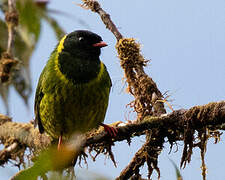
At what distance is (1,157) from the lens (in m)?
4.27

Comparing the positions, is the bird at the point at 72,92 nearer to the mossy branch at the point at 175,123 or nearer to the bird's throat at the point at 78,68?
the bird's throat at the point at 78,68

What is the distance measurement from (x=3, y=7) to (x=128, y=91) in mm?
1968

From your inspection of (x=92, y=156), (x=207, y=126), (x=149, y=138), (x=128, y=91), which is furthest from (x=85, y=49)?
(x=207, y=126)

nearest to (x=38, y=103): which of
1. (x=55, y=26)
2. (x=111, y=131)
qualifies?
(x=55, y=26)

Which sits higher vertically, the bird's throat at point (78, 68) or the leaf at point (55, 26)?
the leaf at point (55, 26)

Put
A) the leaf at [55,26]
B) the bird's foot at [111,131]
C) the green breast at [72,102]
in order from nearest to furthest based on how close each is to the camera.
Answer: the bird's foot at [111,131] < the green breast at [72,102] < the leaf at [55,26]

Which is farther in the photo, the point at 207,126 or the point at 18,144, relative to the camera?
the point at 18,144

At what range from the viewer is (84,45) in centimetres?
442

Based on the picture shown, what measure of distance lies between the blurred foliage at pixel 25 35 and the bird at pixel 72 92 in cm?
18

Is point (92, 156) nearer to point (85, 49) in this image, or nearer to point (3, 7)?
point (85, 49)

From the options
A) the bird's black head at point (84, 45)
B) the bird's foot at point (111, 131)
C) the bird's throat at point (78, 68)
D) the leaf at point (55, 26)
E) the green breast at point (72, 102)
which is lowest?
the bird's foot at point (111, 131)

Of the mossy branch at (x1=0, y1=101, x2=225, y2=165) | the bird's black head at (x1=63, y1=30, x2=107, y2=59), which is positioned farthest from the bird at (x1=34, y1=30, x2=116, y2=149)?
the mossy branch at (x1=0, y1=101, x2=225, y2=165)

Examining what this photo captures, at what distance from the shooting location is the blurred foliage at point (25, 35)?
400 cm

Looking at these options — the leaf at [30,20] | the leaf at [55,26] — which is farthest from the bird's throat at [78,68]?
the leaf at [30,20]
